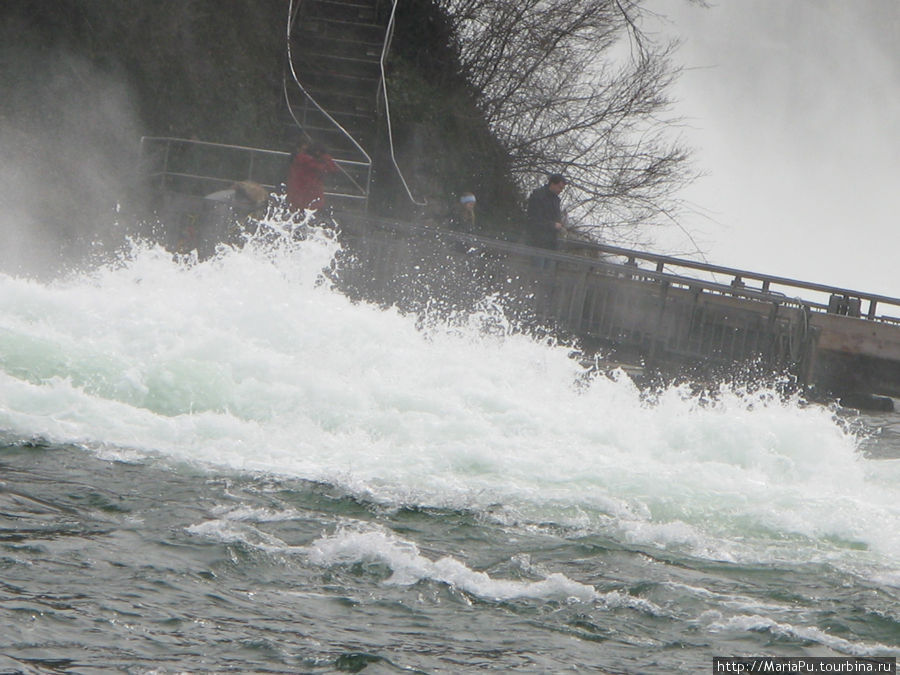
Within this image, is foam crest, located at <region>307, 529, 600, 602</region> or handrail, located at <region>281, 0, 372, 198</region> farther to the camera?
handrail, located at <region>281, 0, 372, 198</region>

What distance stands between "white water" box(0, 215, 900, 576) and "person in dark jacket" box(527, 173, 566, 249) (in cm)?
453

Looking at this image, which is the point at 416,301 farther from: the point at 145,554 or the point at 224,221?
the point at 145,554

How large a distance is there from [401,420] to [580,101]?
16515mm

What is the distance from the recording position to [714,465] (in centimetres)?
997

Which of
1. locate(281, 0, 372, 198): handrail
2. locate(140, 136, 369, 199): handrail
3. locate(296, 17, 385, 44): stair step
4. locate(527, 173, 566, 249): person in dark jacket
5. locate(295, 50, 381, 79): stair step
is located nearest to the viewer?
locate(140, 136, 369, 199): handrail

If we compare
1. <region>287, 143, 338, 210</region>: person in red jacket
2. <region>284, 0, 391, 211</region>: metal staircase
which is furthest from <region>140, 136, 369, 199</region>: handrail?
<region>284, 0, 391, 211</region>: metal staircase

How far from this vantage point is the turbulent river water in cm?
578

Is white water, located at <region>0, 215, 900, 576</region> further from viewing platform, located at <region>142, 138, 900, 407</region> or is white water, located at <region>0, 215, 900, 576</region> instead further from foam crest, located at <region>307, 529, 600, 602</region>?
viewing platform, located at <region>142, 138, 900, 407</region>

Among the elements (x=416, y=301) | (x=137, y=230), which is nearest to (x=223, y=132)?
(x=137, y=230)

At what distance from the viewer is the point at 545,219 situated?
58.4ft

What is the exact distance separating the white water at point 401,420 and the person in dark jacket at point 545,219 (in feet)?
14.9

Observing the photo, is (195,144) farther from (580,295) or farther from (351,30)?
(580,295)

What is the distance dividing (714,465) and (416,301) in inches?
278

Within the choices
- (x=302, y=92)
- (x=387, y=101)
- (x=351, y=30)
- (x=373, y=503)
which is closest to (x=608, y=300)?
(x=387, y=101)
